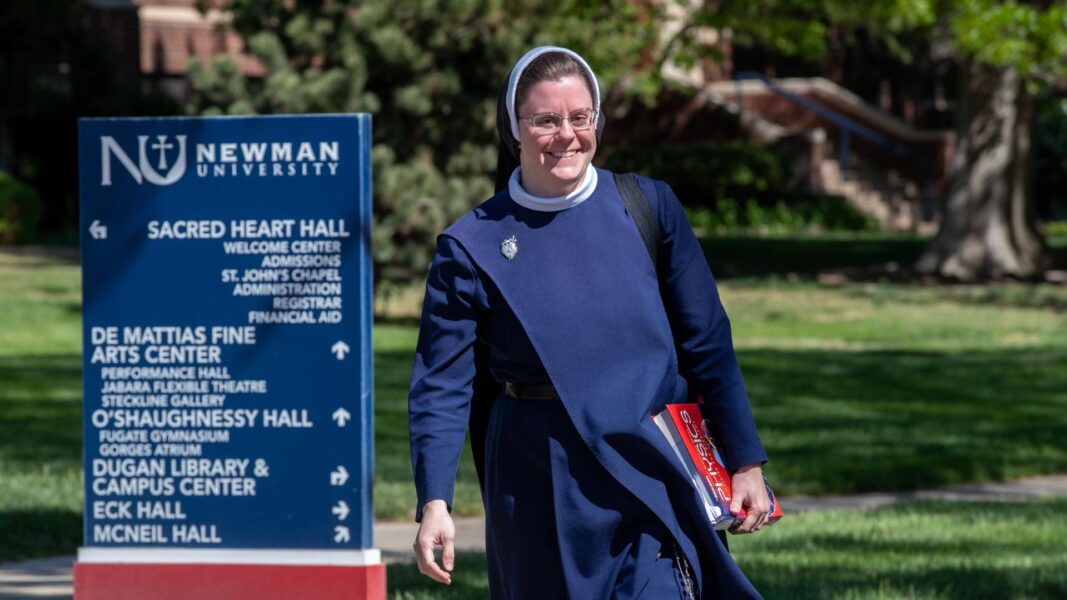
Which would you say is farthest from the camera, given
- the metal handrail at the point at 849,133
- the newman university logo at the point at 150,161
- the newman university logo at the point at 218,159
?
the metal handrail at the point at 849,133

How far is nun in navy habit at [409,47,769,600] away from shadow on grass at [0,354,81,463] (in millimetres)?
6516

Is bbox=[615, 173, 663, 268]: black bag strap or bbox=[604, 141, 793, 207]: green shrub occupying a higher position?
bbox=[604, 141, 793, 207]: green shrub

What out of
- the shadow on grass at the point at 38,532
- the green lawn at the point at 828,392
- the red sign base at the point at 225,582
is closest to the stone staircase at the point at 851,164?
the green lawn at the point at 828,392

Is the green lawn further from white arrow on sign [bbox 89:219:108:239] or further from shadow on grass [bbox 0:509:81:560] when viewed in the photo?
white arrow on sign [bbox 89:219:108:239]

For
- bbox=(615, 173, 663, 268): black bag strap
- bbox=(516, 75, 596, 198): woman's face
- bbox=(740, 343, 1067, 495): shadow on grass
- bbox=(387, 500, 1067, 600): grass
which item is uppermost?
bbox=(516, 75, 596, 198): woman's face

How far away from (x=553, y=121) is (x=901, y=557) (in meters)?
4.09

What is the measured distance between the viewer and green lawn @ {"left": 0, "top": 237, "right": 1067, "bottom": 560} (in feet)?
32.0

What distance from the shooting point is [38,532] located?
8.03 meters

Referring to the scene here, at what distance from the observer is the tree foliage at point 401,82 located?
17.8 metres

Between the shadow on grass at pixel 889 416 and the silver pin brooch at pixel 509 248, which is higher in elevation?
the silver pin brooch at pixel 509 248

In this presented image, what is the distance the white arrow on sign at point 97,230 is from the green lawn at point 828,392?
8.87 feet

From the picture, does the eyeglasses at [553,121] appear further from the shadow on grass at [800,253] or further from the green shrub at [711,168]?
the green shrub at [711,168]

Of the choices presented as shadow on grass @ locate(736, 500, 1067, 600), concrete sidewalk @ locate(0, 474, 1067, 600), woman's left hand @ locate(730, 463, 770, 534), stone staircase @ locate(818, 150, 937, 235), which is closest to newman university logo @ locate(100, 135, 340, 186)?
woman's left hand @ locate(730, 463, 770, 534)

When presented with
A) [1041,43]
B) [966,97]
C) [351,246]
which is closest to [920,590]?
[351,246]
